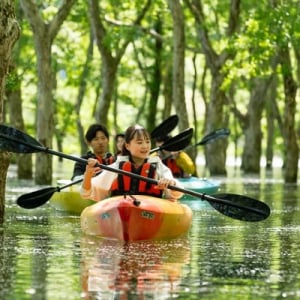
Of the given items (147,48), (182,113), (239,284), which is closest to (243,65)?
(182,113)

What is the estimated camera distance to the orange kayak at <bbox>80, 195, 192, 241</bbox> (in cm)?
1188

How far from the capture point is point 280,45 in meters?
24.6

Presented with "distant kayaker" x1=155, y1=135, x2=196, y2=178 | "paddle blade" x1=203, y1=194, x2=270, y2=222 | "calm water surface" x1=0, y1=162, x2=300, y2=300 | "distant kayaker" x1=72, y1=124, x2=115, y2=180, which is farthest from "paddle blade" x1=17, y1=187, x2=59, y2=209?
"distant kayaker" x1=155, y1=135, x2=196, y2=178

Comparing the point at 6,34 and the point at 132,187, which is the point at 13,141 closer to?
the point at 6,34

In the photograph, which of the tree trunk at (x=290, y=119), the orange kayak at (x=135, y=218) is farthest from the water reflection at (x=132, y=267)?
the tree trunk at (x=290, y=119)

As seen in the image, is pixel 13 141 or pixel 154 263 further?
pixel 13 141

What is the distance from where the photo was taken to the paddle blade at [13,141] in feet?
42.1

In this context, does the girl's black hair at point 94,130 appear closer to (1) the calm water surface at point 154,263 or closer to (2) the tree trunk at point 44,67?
(1) the calm water surface at point 154,263

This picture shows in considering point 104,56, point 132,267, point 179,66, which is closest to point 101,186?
point 132,267

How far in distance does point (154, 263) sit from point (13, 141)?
3.52 m

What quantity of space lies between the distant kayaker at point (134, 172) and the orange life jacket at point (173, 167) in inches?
272

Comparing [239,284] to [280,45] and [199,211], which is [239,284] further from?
[280,45]

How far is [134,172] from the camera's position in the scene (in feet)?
41.2

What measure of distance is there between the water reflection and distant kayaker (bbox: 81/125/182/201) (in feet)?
2.26
